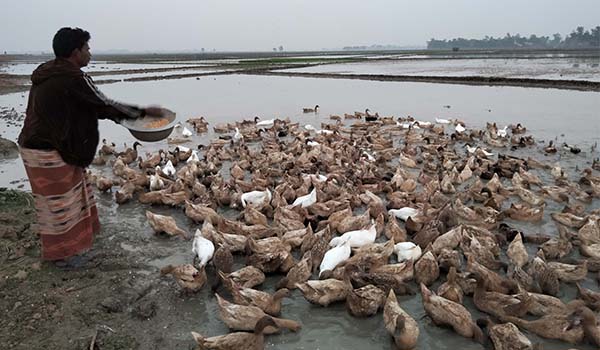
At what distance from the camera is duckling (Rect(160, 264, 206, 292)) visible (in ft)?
16.3

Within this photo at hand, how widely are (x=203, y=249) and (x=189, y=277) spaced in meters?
0.52

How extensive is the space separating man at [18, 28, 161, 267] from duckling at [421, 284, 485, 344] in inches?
169

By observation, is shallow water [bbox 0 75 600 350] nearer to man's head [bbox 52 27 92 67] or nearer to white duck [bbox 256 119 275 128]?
white duck [bbox 256 119 275 128]

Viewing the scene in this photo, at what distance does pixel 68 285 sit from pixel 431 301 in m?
4.10

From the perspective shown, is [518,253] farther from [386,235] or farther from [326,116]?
[326,116]

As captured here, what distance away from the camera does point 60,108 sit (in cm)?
510

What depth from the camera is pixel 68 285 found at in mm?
5074

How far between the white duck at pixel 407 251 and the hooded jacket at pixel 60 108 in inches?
163

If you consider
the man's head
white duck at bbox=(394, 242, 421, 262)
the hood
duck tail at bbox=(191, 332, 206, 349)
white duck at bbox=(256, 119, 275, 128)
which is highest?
the man's head

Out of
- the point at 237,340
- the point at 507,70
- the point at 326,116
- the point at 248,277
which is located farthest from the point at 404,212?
the point at 507,70

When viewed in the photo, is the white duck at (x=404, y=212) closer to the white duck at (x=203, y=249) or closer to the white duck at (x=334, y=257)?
the white duck at (x=334, y=257)

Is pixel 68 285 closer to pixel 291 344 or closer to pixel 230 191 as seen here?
pixel 291 344

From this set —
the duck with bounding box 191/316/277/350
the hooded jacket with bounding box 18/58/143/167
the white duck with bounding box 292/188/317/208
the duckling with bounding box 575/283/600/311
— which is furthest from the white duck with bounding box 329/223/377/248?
the hooded jacket with bounding box 18/58/143/167

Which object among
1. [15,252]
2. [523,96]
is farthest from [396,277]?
[523,96]
